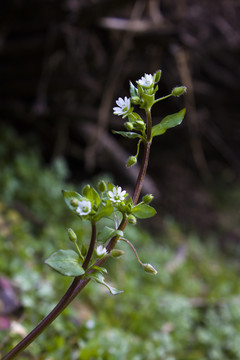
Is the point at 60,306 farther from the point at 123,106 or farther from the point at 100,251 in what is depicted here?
the point at 123,106

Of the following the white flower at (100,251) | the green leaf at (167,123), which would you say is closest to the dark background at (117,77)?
the green leaf at (167,123)

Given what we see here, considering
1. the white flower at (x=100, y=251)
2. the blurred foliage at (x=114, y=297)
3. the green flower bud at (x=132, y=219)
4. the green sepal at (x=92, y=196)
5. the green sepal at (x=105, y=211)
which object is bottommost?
the blurred foliage at (x=114, y=297)

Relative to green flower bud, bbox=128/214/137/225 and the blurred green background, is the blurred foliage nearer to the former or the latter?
the blurred green background

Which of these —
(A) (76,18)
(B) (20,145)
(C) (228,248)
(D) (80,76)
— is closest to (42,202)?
(B) (20,145)

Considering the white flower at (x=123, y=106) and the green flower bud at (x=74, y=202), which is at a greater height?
the white flower at (x=123, y=106)

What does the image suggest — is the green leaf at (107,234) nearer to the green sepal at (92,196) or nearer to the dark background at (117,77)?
the green sepal at (92,196)

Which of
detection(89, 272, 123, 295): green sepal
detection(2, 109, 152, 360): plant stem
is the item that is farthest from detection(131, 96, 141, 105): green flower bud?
detection(89, 272, 123, 295): green sepal
